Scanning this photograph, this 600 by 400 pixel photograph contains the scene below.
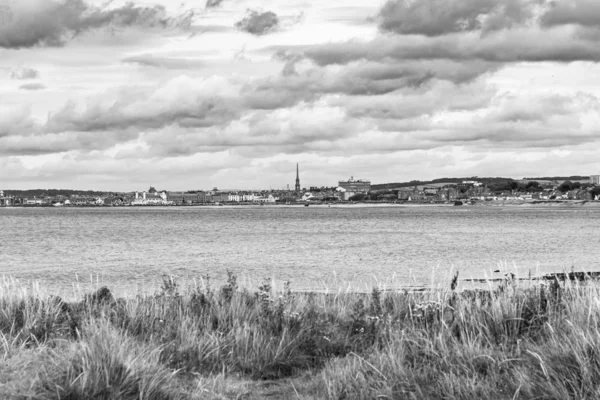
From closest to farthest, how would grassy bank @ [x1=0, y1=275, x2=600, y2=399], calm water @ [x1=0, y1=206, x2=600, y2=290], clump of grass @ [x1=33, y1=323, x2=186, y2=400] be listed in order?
clump of grass @ [x1=33, y1=323, x2=186, y2=400], grassy bank @ [x1=0, y1=275, x2=600, y2=399], calm water @ [x1=0, y1=206, x2=600, y2=290]

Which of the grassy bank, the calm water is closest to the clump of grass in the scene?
the grassy bank

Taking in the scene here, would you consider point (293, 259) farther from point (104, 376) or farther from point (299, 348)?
point (104, 376)

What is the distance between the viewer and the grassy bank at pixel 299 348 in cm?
863

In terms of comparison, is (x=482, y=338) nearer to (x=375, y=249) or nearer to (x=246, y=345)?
(x=246, y=345)

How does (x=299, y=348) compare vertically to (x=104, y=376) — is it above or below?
below

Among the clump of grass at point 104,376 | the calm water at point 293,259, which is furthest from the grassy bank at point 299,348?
the calm water at point 293,259

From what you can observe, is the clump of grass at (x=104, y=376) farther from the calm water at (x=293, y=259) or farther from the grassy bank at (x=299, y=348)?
the calm water at (x=293, y=259)

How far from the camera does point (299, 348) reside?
11578 mm

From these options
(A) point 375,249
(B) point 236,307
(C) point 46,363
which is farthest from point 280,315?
(A) point 375,249

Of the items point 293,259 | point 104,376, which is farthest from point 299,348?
point 293,259

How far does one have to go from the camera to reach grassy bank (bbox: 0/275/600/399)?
8633 mm

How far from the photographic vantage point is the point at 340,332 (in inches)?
487

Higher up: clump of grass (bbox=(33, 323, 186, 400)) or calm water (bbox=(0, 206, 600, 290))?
clump of grass (bbox=(33, 323, 186, 400))

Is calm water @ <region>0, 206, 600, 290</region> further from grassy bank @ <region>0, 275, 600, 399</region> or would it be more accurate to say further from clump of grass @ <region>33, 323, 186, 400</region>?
clump of grass @ <region>33, 323, 186, 400</region>
